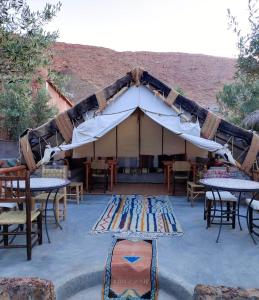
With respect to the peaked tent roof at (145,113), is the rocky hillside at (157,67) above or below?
above

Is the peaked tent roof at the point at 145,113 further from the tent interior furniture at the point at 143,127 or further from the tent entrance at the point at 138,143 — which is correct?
the tent entrance at the point at 138,143

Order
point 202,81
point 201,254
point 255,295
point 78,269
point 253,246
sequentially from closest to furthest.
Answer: point 255,295, point 78,269, point 201,254, point 253,246, point 202,81

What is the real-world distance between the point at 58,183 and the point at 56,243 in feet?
2.37

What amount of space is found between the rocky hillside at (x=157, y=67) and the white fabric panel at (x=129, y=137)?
1571cm

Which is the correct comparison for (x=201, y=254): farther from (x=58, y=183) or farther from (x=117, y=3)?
(x=117, y=3)

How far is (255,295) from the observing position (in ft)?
5.35

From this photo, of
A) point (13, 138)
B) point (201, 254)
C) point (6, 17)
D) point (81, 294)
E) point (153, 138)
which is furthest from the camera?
point (13, 138)

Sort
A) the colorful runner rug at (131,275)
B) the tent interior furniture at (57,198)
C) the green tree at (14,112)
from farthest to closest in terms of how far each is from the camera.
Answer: the green tree at (14,112) → the tent interior furniture at (57,198) → the colorful runner rug at (131,275)

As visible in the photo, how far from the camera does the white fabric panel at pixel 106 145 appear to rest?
7.40m

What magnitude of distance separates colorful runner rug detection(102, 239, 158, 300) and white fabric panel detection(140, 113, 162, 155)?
396cm

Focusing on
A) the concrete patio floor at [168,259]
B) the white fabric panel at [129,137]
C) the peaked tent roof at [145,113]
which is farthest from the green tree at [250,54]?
the concrete patio floor at [168,259]

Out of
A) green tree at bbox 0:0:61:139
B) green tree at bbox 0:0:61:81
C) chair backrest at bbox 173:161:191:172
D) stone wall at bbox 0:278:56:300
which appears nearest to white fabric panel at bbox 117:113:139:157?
chair backrest at bbox 173:161:191:172

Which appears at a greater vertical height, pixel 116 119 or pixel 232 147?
pixel 116 119

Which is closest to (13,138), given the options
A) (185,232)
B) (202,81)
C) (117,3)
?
(117,3)
